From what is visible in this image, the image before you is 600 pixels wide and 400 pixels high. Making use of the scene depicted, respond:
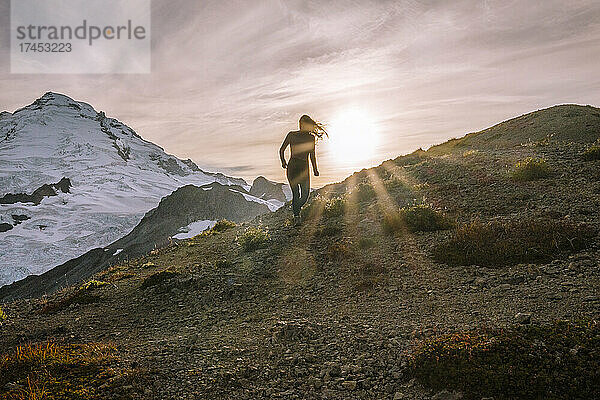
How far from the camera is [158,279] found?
1152 cm

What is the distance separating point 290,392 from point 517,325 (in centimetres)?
365

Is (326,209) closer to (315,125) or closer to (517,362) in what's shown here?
(315,125)

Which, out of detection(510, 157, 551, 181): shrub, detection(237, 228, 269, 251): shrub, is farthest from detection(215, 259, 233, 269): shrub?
detection(510, 157, 551, 181): shrub

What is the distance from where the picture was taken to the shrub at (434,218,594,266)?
27.5 ft

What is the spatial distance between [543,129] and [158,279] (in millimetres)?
28471

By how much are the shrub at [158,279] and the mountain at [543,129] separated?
76.5 feet

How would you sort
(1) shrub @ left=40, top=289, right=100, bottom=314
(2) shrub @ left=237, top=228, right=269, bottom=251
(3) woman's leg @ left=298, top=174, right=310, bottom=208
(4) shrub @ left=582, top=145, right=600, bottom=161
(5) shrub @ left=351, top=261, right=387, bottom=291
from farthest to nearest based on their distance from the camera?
(4) shrub @ left=582, top=145, right=600, bottom=161, (3) woman's leg @ left=298, top=174, right=310, bottom=208, (2) shrub @ left=237, top=228, right=269, bottom=251, (1) shrub @ left=40, top=289, right=100, bottom=314, (5) shrub @ left=351, top=261, right=387, bottom=291

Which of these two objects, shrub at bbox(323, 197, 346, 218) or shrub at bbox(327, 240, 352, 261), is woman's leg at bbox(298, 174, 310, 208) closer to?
shrub at bbox(323, 197, 346, 218)

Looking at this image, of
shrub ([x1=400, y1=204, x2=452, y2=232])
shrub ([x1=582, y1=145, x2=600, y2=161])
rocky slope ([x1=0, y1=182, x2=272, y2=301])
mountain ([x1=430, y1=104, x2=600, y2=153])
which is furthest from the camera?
rocky slope ([x1=0, y1=182, x2=272, y2=301])

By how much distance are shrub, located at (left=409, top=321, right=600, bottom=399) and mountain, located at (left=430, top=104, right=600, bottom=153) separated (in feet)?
70.1

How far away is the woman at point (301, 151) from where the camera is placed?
45.9 ft

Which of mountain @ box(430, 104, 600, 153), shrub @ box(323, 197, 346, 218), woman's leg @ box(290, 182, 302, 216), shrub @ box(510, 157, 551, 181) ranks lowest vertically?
shrub @ box(323, 197, 346, 218)

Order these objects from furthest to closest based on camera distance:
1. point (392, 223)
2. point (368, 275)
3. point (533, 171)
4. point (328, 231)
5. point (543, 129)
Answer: point (543, 129), point (533, 171), point (328, 231), point (392, 223), point (368, 275)

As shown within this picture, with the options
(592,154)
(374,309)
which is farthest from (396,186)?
(374,309)
